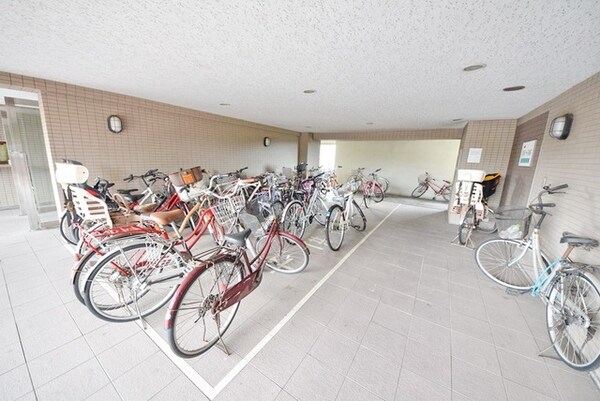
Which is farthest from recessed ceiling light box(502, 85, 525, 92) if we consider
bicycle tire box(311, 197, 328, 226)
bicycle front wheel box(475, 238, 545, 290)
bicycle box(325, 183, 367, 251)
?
bicycle tire box(311, 197, 328, 226)

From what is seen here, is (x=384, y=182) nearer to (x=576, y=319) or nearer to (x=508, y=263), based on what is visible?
(x=508, y=263)

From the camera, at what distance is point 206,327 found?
1681 mm

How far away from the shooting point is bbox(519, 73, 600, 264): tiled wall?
1.70 meters

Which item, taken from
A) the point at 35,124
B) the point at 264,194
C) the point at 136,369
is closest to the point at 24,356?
the point at 136,369

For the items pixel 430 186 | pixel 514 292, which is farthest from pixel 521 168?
pixel 430 186

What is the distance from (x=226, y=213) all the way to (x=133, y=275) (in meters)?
1.04

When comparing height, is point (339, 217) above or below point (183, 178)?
below

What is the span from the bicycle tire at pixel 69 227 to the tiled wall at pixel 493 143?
6.99m

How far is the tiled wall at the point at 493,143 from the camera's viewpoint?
4.21 m

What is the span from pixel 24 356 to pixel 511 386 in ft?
10.1

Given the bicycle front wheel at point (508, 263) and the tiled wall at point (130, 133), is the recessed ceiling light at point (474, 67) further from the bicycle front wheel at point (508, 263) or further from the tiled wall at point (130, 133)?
the tiled wall at point (130, 133)

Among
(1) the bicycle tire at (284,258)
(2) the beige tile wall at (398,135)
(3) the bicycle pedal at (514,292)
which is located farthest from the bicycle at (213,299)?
(2) the beige tile wall at (398,135)

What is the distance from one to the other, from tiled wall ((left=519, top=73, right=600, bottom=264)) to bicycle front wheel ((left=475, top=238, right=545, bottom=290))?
8.9 inches

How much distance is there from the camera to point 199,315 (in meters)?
1.45
